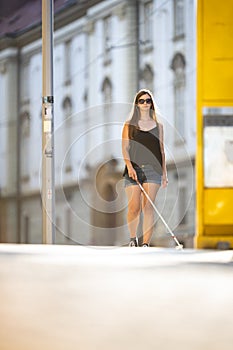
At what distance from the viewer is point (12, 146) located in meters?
22.3

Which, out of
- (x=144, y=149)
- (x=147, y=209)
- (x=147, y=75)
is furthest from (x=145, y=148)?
(x=147, y=75)

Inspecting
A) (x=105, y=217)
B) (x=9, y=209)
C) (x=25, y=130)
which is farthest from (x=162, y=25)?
(x=105, y=217)

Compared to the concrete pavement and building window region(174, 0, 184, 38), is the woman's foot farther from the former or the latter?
building window region(174, 0, 184, 38)

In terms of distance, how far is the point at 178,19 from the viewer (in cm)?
1831

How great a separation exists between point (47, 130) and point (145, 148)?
72.1 inches

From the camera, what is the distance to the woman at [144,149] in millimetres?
9125

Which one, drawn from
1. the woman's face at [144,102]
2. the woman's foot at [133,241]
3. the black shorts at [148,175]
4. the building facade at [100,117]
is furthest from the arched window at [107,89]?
the woman's face at [144,102]

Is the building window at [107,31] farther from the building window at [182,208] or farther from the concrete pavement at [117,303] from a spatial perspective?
the concrete pavement at [117,303]

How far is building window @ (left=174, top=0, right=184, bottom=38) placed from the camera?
18.0 meters

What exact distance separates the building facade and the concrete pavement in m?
2.22

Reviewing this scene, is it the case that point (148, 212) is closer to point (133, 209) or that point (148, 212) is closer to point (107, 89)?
point (133, 209)

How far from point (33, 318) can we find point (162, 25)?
14221 millimetres

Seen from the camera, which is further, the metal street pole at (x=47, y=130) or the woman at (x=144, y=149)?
the metal street pole at (x=47, y=130)

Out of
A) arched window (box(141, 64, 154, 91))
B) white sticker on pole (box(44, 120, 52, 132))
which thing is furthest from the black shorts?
arched window (box(141, 64, 154, 91))
